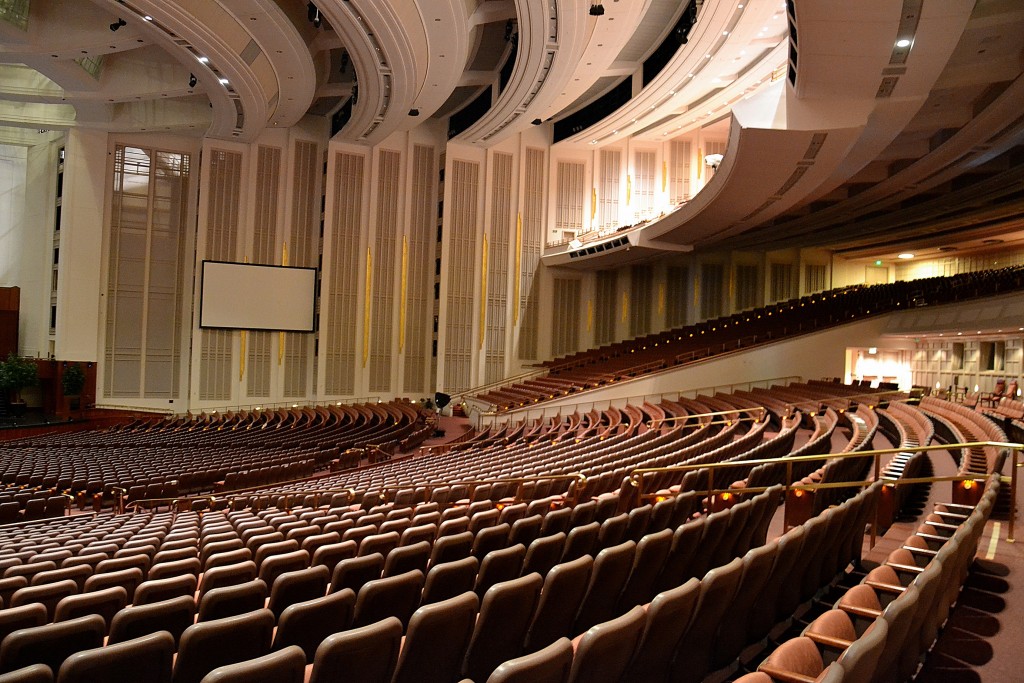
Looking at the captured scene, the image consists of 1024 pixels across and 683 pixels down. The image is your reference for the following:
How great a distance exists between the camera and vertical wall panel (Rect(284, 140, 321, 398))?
64.4ft

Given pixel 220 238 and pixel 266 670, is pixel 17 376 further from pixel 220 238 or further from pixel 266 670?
pixel 266 670

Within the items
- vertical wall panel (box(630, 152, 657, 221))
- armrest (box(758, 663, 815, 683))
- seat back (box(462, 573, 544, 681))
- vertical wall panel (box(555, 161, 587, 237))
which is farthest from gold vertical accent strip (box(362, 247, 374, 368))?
armrest (box(758, 663, 815, 683))

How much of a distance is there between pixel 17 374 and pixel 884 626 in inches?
786

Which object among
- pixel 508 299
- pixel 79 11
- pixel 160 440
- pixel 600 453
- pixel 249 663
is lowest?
pixel 160 440

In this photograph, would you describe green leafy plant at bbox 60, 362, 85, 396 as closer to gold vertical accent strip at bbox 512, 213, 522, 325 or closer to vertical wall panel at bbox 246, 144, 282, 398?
vertical wall panel at bbox 246, 144, 282, 398

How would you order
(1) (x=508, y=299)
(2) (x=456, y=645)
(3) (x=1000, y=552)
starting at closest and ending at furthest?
(2) (x=456, y=645)
(3) (x=1000, y=552)
(1) (x=508, y=299)

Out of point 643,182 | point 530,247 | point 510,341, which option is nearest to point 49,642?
point 510,341

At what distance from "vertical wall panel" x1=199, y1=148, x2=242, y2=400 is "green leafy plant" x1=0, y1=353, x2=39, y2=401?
387 centimetres

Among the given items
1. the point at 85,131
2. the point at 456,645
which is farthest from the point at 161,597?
the point at 85,131

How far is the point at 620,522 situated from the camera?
346 centimetres

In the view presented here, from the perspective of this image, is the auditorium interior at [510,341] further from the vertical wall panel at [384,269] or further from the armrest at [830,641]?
the vertical wall panel at [384,269]

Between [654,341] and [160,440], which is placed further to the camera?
[654,341]

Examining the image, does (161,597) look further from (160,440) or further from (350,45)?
(350,45)

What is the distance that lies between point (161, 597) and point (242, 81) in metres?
14.1
